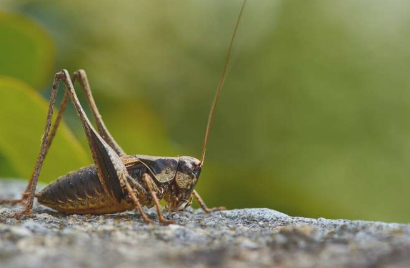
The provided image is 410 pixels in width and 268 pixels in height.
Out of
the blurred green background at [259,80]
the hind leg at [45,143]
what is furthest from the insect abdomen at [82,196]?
the blurred green background at [259,80]

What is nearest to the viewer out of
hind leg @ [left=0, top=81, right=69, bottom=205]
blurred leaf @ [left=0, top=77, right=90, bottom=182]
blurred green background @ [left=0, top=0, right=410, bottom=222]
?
hind leg @ [left=0, top=81, right=69, bottom=205]

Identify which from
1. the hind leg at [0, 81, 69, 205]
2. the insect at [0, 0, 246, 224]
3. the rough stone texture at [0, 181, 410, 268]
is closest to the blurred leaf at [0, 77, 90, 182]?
the hind leg at [0, 81, 69, 205]

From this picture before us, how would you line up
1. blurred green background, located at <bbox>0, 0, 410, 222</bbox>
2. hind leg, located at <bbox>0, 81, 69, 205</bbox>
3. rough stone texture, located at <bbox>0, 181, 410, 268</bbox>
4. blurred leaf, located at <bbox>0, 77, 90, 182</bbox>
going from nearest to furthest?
rough stone texture, located at <bbox>0, 181, 410, 268</bbox> → hind leg, located at <bbox>0, 81, 69, 205</bbox> → blurred leaf, located at <bbox>0, 77, 90, 182</bbox> → blurred green background, located at <bbox>0, 0, 410, 222</bbox>

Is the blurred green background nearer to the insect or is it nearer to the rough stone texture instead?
the insect

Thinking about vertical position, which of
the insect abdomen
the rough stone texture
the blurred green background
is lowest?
the rough stone texture

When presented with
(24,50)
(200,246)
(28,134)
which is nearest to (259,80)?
(24,50)

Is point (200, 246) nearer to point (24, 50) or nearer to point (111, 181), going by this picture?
point (111, 181)

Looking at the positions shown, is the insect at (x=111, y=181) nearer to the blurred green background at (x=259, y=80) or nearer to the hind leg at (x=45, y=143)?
the hind leg at (x=45, y=143)
